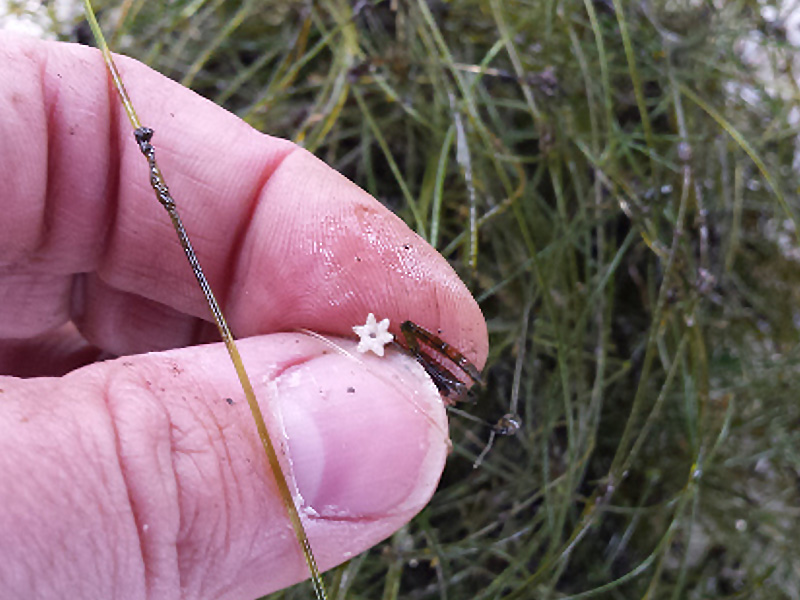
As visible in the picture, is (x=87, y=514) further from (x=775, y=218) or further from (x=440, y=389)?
(x=775, y=218)

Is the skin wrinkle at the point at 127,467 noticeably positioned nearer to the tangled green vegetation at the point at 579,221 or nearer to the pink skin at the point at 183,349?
the pink skin at the point at 183,349

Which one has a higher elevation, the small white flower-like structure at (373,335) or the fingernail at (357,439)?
the small white flower-like structure at (373,335)

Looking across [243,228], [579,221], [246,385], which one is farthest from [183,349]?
[579,221]

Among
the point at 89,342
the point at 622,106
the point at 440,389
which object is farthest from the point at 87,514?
the point at 622,106

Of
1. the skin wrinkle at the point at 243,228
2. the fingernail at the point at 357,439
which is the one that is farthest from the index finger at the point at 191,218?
the fingernail at the point at 357,439

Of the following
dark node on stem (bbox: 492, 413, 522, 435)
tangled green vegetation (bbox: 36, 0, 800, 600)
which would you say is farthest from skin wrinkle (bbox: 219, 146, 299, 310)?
dark node on stem (bbox: 492, 413, 522, 435)

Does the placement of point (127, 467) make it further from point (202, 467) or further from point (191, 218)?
point (191, 218)
